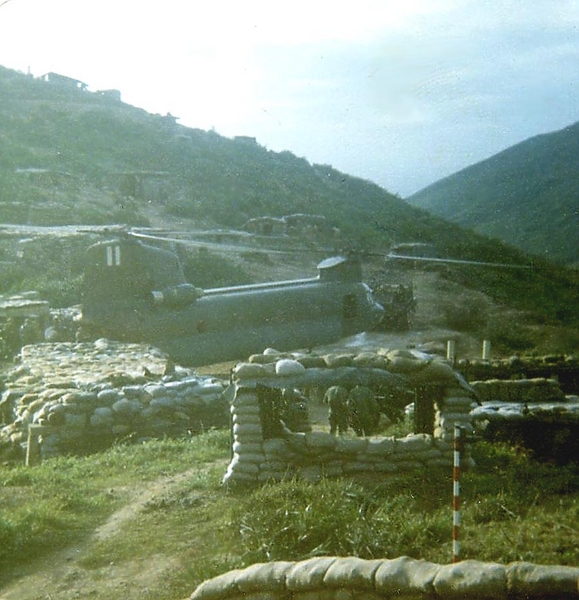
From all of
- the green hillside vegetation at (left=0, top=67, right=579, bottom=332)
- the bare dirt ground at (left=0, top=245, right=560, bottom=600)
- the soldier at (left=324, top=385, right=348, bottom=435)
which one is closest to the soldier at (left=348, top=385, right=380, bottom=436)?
the soldier at (left=324, top=385, right=348, bottom=435)

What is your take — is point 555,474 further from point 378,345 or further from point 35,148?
point 35,148

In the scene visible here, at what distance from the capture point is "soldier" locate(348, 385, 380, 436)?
11367 millimetres

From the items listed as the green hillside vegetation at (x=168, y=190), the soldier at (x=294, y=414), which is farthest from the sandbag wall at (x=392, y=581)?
the green hillside vegetation at (x=168, y=190)

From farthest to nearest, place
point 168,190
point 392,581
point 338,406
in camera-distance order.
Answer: point 168,190, point 338,406, point 392,581

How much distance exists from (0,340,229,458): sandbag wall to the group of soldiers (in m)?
1.87

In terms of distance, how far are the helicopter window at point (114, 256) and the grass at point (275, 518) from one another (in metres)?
9.67

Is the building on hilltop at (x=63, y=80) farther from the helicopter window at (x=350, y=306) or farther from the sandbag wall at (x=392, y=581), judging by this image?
the sandbag wall at (x=392, y=581)

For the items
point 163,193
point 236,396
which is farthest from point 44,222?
point 236,396

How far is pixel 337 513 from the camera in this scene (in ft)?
23.5

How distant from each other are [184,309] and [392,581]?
15.3 metres

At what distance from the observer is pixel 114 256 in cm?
1988

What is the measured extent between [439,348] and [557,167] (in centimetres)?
956

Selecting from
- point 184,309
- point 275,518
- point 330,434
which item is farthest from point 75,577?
point 184,309

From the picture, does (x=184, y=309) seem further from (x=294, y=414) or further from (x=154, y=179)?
(x=154, y=179)
